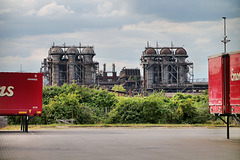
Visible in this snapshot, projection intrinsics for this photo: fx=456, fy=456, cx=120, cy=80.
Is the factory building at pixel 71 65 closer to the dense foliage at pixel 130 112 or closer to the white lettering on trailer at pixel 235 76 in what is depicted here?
the dense foliage at pixel 130 112

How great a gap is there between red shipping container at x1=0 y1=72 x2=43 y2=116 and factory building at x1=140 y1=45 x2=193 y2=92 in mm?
84931

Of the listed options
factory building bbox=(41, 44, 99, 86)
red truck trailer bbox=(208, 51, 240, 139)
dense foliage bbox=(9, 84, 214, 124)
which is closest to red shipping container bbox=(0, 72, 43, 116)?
red truck trailer bbox=(208, 51, 240, 139)

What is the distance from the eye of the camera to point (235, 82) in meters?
21.2

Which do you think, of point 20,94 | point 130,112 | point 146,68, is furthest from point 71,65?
point 20,94

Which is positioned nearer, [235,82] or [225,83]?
[235,82]

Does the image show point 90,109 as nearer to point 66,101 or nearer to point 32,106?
point 66,101

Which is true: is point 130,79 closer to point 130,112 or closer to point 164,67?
point 164,67

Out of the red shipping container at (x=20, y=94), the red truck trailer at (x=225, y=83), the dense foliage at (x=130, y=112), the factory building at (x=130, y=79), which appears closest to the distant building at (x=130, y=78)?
the factory building at (x=130, y=79)

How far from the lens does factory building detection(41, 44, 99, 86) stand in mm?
112188

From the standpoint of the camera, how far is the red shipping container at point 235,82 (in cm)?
2095

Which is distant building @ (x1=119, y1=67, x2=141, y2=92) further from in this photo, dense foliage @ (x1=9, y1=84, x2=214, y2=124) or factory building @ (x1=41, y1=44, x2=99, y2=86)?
dense foliage @ (x1=9, y1=84, x2=214, y2=124)

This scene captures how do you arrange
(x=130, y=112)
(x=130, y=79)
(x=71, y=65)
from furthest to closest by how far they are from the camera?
(x=130, y=79), (x=71, y=65), (x=130, y=112)

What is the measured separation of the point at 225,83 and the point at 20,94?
13002 millimetres

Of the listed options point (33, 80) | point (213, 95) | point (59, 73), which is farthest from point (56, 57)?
point (213, 95)
